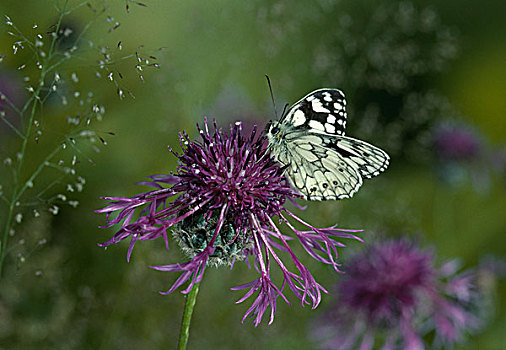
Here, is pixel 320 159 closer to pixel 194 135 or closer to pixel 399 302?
pixel 399 302

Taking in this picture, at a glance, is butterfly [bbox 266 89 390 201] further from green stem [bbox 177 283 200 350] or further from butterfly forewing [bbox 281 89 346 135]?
green stem [bbox 177 283 200 350]

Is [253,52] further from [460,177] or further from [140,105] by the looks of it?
[460,177]

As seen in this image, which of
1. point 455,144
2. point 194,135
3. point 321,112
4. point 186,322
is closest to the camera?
point 186,322

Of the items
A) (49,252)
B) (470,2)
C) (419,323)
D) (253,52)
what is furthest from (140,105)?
(470,2)

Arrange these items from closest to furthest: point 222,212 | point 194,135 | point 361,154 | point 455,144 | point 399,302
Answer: point 222,212, point 361,154, point 399,302, point 194,135, point 455,144

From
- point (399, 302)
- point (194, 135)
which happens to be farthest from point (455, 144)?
point (194, 135)

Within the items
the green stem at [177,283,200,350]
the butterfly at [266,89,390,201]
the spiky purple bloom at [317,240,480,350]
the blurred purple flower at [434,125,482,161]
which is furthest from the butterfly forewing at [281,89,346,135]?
the blurred purple flower at [434,125,482,161]
